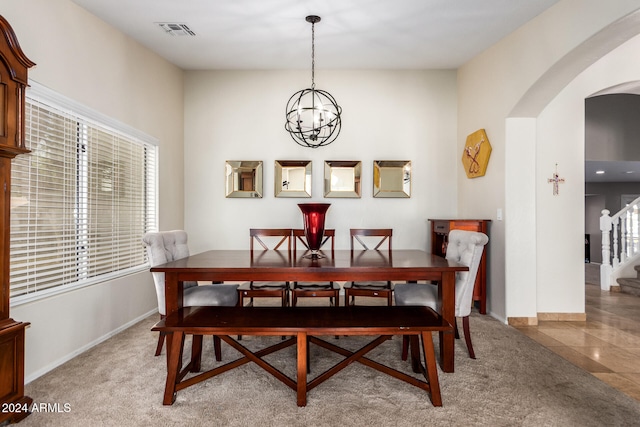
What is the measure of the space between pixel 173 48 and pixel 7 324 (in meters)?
3.17

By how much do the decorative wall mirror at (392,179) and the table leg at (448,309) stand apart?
228 centimetres

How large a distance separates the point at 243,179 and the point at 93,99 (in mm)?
1913

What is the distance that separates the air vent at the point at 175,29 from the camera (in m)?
3.28

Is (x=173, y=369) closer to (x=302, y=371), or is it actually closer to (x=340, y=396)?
(x=302, y=371)

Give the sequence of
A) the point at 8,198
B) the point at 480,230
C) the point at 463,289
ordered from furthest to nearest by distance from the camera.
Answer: the point at 480,230 → the point at 463,289 → the point at 8,198

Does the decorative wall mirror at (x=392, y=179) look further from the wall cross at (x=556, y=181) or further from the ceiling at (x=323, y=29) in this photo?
the wall cross at (x=556, y=181)

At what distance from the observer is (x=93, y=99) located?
2.93 metres

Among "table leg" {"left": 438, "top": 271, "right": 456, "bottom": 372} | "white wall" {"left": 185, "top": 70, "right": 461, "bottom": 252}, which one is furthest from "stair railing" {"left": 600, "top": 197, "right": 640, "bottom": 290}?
"table leg" {"left": 438, "top": 271, "right": 456, "bottom": 372}

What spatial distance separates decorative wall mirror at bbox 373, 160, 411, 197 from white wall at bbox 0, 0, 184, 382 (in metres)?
2.61

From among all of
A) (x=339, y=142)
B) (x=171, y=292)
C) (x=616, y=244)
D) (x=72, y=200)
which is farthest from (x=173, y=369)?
(x=616, y=244)

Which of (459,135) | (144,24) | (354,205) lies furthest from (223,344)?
(459,135)

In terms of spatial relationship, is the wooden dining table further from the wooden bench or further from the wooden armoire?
the wooden armoire

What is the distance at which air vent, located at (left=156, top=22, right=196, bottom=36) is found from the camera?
328 centimetres

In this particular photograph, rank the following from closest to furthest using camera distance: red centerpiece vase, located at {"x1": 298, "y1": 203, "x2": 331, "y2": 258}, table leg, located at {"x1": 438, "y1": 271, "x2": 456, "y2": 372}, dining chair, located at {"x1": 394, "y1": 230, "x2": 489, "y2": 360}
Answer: table leg, located at {"x1": 438, "y1": 271, "x2": 456, "y2": 372} → dining chair, located at {"x1": 394, "y1": 230, "x2": 489, "y2": 360} → red centerpiece vase, located at {"x1": 298, "y1": 203, "x2": 331, "y2": 258}
